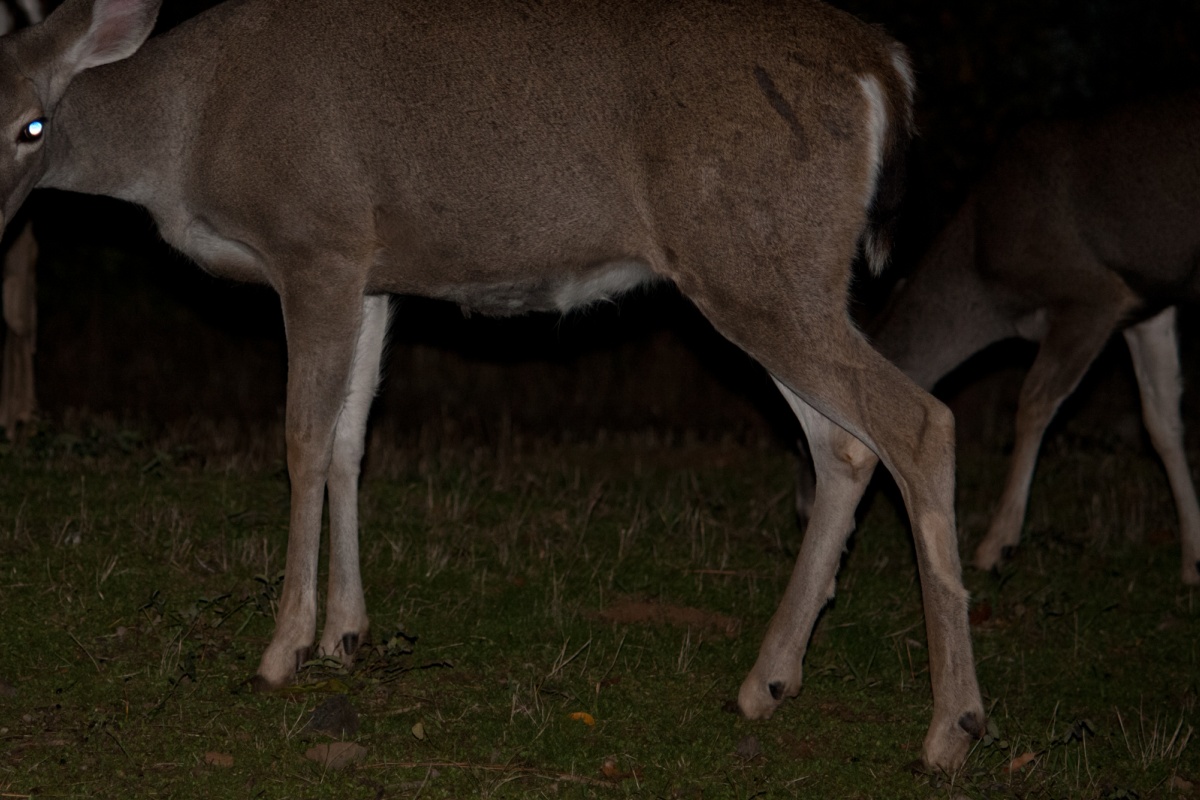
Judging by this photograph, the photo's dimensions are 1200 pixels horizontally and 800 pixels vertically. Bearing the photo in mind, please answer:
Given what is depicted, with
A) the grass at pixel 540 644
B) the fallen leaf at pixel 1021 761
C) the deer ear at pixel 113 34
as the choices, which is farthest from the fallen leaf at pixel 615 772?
the deer ear at pixel 113 34

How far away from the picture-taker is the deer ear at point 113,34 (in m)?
5.64

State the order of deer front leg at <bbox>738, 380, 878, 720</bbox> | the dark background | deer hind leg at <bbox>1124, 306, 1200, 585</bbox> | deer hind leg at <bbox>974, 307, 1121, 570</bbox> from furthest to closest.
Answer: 1. the dark background
2. deer hind leg at <bbox>1124, 306, 1200, 585</bbox>
3. deer hind leg at <bbox>974, 307, 1121, 570</bbox>
4. deer front leg at <bbox>738, 380, 878, 720</bbox>

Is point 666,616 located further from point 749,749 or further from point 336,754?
point 336,754

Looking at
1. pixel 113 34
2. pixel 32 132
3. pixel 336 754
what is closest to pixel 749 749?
pixel 336 754

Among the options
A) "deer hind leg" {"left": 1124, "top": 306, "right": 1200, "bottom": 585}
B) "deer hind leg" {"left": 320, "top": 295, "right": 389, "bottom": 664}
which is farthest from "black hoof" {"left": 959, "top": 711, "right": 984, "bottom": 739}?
"deer hind leg" {"left": 1124, "top": 306, "right": 1200, "bottom": 585}

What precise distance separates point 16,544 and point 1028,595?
460 centimetres

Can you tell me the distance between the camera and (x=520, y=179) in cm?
541

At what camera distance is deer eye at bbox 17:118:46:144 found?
18.3ft

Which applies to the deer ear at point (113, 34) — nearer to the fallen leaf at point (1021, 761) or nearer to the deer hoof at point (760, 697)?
the deer hoof at point (760, 697)

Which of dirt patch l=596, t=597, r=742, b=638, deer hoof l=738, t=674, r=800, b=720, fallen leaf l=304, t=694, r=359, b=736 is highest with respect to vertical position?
fallen leaf l=304, t=694, r=359, b=736

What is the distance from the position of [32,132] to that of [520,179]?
1.84 m

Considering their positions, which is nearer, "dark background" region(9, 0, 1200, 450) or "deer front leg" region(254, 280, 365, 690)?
"deer front leg" region(254, 280, 365, 690)

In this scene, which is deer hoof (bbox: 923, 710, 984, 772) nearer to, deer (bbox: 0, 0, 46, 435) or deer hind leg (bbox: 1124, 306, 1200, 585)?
deer hind leg (bbox: 1124, 306, 1200, 585)

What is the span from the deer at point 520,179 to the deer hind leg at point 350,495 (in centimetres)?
1
